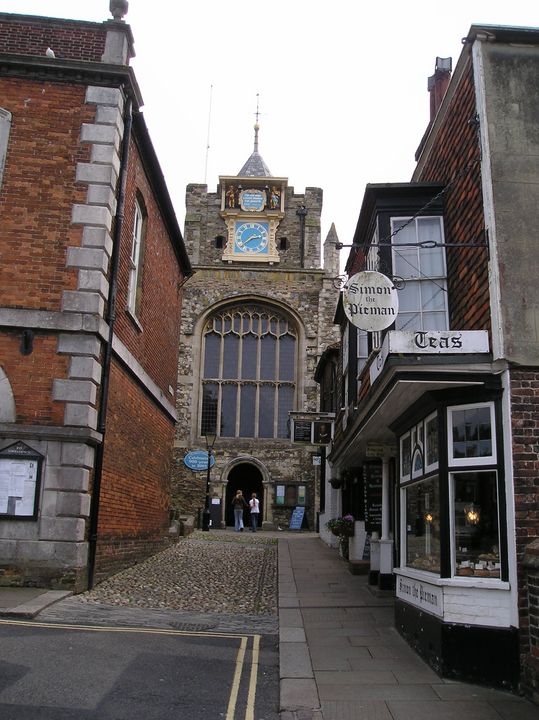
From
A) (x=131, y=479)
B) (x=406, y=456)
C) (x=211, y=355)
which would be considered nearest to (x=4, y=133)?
(x=131, y=479)

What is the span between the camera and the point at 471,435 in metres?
6.82

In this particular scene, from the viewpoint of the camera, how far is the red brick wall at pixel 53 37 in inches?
458

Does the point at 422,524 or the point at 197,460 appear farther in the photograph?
the point at 197,460

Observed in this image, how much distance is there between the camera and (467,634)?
6.29m

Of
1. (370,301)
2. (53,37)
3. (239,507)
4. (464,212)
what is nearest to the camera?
(370,301)

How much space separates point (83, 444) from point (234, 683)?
5.06 metres

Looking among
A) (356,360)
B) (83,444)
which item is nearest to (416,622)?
(83,444)

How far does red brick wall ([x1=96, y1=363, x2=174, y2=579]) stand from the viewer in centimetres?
1156

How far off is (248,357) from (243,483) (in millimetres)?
6388

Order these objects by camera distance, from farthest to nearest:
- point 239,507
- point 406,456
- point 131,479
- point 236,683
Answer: point 239,507
point 131,479
point 406,456
point 236,683

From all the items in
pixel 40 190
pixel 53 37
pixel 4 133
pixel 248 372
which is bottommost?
pixel 40 190

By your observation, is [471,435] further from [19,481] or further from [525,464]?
[19,481]

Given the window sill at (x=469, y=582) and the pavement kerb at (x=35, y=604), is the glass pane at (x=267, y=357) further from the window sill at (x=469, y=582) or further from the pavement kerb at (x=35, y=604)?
the window sill at (x=469, y=582)

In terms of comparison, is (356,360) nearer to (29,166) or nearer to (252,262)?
(29,166)
